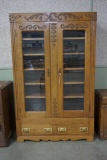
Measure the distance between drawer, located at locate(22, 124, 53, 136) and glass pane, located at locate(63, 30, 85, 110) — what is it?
41 cm

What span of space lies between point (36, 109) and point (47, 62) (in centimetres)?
74

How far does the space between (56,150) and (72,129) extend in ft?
1.30

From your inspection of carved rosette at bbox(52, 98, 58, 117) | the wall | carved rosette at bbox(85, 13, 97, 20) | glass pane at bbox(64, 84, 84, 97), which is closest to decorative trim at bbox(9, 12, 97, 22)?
carved rosette at bbox(85, 13, 97, 20)

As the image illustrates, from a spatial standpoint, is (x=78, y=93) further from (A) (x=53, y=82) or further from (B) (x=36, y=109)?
(B) (x=36, y=109)

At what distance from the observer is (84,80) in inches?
101

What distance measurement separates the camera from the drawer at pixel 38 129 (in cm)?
266

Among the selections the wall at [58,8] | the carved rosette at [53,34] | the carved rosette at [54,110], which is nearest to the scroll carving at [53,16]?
the carved rosette at [53,34]

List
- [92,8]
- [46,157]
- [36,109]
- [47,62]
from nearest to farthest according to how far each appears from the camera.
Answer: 1. [46,157]
2. [47,62]
3. [36,109]
4. [92,8]

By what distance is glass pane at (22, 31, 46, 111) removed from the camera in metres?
2.50

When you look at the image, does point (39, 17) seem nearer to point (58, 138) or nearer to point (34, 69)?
point (34, 69)

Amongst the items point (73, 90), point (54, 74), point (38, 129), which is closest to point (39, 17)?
point (54, 74)

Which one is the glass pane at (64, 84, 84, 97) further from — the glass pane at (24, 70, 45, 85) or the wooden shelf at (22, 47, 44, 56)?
the wooden shelf at (22, 47, 44, 56)

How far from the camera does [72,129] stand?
8.75 feet

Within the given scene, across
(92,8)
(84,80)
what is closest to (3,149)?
(84,80)
